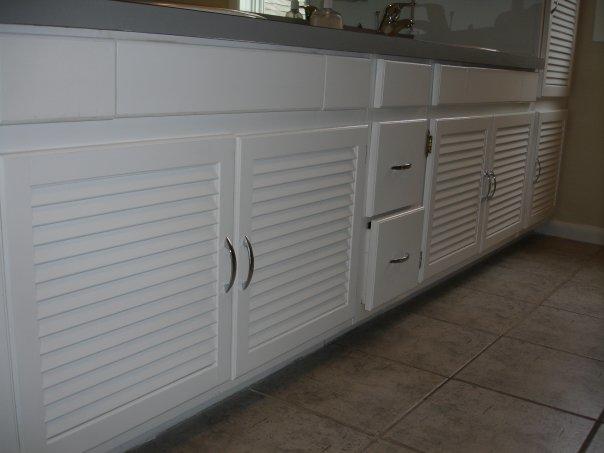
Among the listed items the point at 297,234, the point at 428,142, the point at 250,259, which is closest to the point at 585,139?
the point at 428,142

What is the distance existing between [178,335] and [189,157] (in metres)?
0.33

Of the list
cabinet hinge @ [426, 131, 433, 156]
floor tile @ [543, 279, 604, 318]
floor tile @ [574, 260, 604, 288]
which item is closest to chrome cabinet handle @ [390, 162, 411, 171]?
cabinet hinge @ [426, 131, 433, 156]

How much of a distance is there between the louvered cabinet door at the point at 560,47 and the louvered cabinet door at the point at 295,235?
5.32 feet

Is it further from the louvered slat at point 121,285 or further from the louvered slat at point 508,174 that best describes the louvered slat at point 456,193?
the louvered slat at point 121,285

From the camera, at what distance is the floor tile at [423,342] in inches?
72.8

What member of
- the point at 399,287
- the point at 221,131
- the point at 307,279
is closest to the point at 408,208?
the point at 399,287

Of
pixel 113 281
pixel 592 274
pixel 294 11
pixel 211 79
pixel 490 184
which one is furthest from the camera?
pixel 592 274

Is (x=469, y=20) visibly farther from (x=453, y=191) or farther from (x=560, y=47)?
(x=453, y=191)

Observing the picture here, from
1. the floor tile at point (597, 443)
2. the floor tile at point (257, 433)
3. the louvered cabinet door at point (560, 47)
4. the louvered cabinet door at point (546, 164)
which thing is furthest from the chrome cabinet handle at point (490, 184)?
the floor tile at point (257, 433)

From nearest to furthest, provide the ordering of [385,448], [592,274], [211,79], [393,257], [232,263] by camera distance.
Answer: [211,79]
[232,263]
[385,448]
[393,257]
[592,274]

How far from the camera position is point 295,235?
150cm

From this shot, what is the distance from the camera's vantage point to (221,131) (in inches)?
49.6

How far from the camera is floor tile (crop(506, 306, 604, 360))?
2.00 m

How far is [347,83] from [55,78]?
0.80 m
